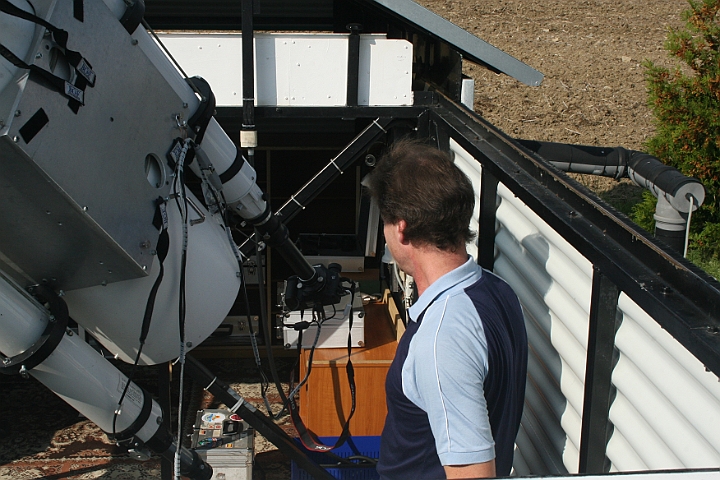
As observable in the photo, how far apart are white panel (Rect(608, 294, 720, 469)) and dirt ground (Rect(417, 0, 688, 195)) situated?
25.3 feet

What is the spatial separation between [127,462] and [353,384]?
179 centimetres

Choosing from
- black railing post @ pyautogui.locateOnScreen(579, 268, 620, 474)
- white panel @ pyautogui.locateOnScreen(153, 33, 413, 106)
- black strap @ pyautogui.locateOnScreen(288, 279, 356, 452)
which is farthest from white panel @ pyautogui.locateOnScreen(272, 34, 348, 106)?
black railing post @ pyautogui.locateOnScreen(579, 268, 620, 474)

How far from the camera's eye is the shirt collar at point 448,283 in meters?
1.63

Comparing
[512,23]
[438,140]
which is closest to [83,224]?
[438,140]

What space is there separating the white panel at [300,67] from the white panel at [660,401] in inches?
97.0

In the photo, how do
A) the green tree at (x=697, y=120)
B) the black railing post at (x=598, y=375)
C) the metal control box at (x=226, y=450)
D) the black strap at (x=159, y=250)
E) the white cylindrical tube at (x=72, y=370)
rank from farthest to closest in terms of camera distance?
the green tree at (x=697, y=120) → the metal control box at (x=226, y=450) → the black strap at (x=159, y=250) → the white cylindrical tube at (x=72, y=370) → the black railing post at (x=598, y=375)

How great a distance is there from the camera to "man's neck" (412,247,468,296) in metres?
1.69

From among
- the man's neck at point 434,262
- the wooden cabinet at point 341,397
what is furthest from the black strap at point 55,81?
the wooden cabinet at point 341,397

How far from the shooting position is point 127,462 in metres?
4.50

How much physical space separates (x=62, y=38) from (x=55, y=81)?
11 cm

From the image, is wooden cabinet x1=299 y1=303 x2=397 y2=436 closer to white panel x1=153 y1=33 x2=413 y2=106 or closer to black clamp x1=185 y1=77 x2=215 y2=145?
white panel x1=153 y1=33 x2=413 y2=106

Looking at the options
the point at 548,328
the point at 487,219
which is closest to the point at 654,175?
the point at 487,219

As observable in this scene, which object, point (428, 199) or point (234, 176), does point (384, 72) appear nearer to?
point (234, 176)

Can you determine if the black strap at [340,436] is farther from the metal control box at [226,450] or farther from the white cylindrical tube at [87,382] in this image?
the white cylindrical tube at [87,382]
